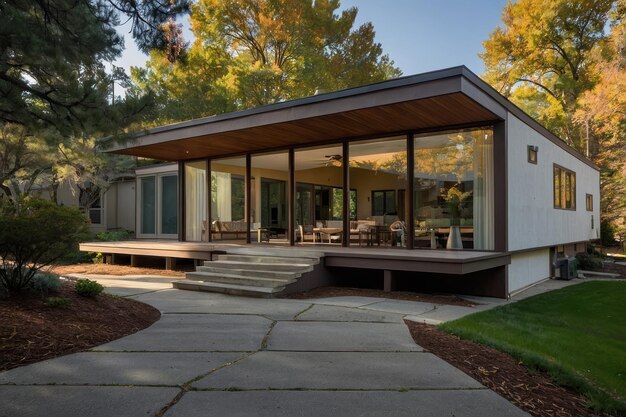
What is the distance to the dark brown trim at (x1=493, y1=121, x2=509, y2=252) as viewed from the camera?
27.8ft

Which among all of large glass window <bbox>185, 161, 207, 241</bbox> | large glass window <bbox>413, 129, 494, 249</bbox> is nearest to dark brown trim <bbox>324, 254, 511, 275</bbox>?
large glass window <bbox>413, 129, 494, 249</bbox>

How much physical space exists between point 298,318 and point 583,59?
27684 millimetres

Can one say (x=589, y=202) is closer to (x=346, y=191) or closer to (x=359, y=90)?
(x=346, y=191)

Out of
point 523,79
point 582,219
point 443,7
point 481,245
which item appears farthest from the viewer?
point 523,79

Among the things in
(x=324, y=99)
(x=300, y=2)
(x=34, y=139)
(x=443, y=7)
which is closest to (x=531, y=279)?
(x=324, y=99)

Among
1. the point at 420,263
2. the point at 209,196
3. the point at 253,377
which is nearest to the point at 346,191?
the point at 420,263

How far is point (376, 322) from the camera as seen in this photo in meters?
5.48

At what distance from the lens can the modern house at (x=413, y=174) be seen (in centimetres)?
774

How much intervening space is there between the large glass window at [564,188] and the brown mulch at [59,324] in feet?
36.1

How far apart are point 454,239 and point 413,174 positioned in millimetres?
1598

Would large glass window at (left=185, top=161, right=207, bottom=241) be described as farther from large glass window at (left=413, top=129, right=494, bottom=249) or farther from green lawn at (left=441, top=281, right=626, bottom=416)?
green lawn at (left=441, top=281, right=626, bottom=416)

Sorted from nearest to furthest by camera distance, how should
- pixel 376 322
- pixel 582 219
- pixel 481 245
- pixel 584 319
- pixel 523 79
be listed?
pixel 376 322 < pixel 584 319 < pixel 481 245 < pixel 582 219 < pixel 523 79

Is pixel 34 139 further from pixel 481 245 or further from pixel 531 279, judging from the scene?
pixel 531 279

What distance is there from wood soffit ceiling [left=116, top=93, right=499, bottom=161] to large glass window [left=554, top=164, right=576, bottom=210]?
5155mm
